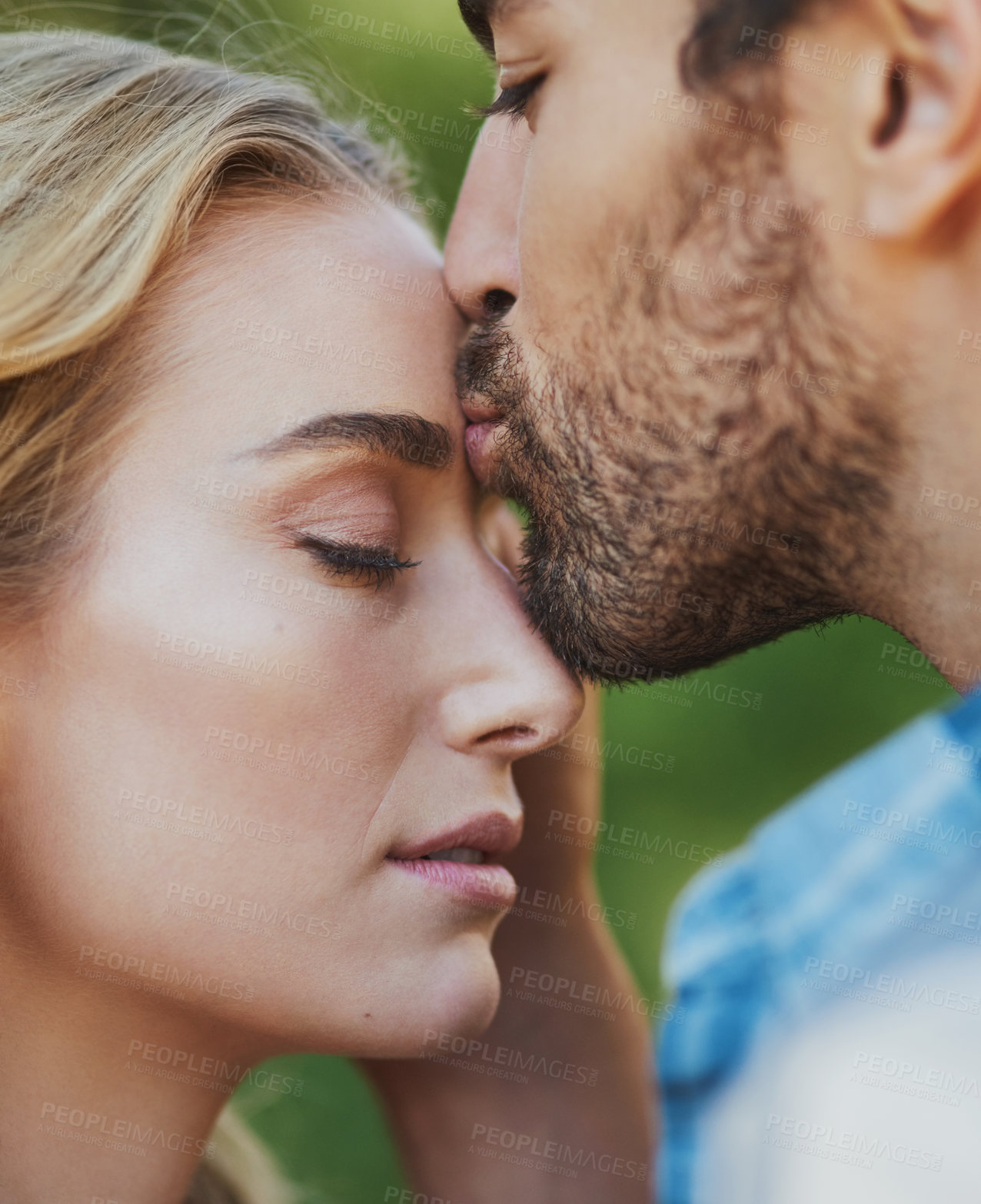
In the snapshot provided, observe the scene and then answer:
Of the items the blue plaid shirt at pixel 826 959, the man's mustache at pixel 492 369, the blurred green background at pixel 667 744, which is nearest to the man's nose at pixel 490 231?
the man's mustache at pixel 492 369

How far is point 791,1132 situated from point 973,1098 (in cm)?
28

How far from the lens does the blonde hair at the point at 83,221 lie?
43.3 inches

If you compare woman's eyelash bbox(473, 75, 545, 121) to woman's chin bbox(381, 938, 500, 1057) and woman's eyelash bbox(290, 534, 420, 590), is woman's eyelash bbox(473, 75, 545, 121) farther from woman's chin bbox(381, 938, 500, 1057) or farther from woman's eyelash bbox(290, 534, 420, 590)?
woman's chin bbox(381, 938, 500, 1057)

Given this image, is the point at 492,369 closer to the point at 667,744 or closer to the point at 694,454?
the point at 694,454

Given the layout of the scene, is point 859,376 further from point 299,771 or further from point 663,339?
point 299,771

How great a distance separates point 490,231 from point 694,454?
13.9 inches

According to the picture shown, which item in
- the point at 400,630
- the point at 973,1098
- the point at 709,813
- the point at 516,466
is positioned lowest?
the point at 709,813

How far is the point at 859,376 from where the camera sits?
109 centimetres

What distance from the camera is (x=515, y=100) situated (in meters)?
1.19

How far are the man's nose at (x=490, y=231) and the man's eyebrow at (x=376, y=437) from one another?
177 mm

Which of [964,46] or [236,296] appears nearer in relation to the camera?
[964,46]

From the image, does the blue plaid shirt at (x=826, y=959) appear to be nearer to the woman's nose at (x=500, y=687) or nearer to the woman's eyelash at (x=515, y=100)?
the woman's nose at (x=500, y=687)

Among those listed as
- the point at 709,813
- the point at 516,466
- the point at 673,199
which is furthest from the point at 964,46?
the point at 709,813

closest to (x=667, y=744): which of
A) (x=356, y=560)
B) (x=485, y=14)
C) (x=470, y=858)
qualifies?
(x=470, y=858)
